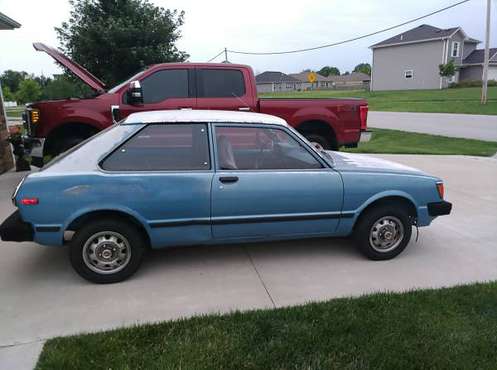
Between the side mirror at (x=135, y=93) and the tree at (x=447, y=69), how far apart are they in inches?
1774

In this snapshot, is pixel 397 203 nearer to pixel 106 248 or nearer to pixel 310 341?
pixel 310 341

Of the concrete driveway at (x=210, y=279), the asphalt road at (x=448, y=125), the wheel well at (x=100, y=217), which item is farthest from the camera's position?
the asphalt road at (x=448, y=125)

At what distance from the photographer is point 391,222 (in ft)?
14.0

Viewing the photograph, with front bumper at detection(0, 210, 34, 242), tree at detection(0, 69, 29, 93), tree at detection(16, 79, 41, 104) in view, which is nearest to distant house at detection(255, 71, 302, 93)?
tree at detection(16, 79, 41, 104)

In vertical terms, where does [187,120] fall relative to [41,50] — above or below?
below

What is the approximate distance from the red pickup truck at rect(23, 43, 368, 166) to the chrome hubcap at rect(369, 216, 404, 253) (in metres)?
2.17

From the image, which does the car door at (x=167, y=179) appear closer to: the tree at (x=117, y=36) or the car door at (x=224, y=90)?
the car door at (x=224, y=90)

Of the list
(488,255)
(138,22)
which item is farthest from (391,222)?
(138,22)

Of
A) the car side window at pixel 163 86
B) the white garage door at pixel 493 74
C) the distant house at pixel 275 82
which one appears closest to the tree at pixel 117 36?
the car side window at pixel 163 86

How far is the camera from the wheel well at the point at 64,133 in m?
6.62

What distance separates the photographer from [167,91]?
22.7ft

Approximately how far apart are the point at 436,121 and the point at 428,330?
18331mm

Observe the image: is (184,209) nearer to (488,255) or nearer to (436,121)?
(488,255)

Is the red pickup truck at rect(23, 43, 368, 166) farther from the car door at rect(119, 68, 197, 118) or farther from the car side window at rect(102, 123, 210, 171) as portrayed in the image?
the car side window at rect(102, 123, 210, 171)
